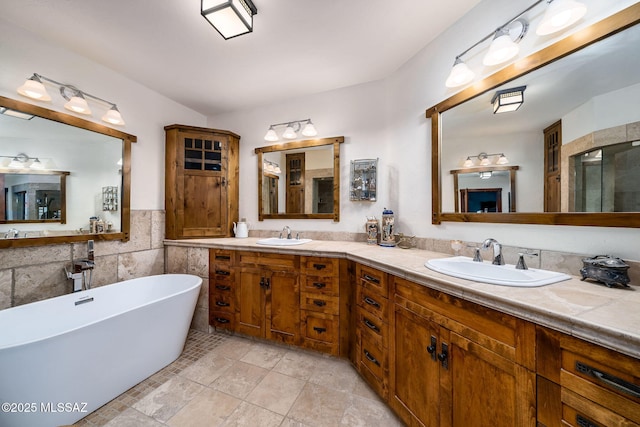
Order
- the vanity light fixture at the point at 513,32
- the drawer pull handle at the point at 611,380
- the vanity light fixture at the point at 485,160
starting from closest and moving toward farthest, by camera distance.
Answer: the drawer pull handle at the point at 611,380 → the vanity light fixture at the point at 513,32 → the vanity light fixture at the point at 485,160

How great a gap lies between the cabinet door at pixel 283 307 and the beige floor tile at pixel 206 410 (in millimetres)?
606

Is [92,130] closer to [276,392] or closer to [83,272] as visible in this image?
[83,272]

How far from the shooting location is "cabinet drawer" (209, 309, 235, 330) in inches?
88.7

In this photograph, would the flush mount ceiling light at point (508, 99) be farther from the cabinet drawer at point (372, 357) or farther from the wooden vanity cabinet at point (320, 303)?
the cabinet drawer at point (372, 357)

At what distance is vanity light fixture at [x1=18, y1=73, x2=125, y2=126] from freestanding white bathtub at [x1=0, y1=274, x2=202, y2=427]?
5.08 ft

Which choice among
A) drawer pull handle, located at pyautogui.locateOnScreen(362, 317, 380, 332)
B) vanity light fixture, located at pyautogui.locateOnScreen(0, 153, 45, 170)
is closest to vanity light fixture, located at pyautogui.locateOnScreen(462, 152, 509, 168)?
drawer pull handle, located at pyautogui.locateOnScreen(362, 317, 380, 332)

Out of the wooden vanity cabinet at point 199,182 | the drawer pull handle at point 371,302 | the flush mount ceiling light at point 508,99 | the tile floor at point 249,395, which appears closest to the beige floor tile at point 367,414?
the tile floor at point 249,395

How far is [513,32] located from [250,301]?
110 inches

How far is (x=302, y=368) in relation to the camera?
1.84m

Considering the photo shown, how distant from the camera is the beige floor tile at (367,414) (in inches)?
53.1

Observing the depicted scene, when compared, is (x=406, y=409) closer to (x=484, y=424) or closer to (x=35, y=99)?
(x=484, y=424)

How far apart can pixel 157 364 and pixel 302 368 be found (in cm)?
114

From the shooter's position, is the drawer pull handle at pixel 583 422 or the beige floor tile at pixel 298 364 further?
the beige floor tile at pixel 298 364

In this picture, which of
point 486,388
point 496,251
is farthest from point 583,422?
point 496,251
